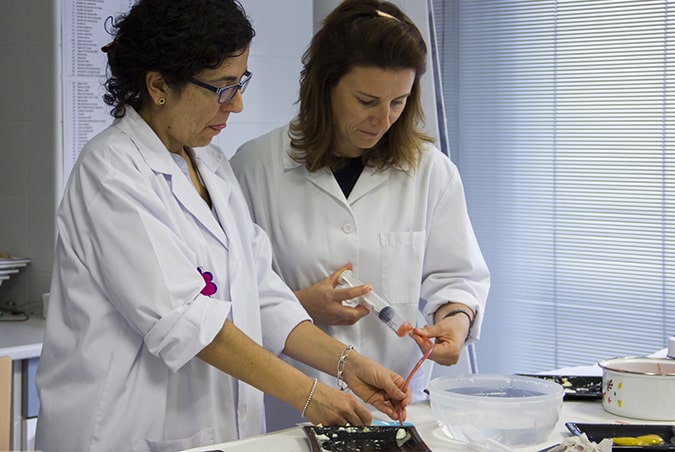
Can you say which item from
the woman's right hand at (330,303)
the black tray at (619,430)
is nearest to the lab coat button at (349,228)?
the woman's right hand at (330,303)

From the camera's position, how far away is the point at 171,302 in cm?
169

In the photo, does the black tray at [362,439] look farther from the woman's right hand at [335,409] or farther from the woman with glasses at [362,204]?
the woman with glasses at [362,204]

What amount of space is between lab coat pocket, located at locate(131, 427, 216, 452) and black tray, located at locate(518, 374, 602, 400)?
692 millimetres

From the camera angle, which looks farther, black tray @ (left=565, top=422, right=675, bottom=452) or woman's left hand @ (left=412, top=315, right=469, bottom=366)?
woman's left hand @ (left=412, top=315, right=469, bottom=366)

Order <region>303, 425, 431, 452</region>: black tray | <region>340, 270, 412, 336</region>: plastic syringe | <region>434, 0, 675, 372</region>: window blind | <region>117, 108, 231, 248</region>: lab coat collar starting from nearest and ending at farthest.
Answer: <region>303, 425, 431, 452</region>: black tray
<region>117, 108, 231, 248</region>: lab coat collar
<region>340, 270, 412, 336</region>: plastic syringe
<region>434, 0, 675, 372</region>: window blind

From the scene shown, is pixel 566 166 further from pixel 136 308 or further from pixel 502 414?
pixel 136 308

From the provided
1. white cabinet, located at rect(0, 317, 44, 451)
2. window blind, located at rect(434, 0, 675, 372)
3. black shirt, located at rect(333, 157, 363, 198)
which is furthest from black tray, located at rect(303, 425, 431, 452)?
window blind, located at rect(434, 0, 675, 372)

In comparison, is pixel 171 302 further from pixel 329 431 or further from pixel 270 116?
pixel 270 116

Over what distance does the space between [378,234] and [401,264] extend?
3.7 inches

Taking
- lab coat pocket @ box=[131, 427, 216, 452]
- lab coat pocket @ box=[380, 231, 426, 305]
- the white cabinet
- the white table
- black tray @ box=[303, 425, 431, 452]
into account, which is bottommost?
the white cabinet

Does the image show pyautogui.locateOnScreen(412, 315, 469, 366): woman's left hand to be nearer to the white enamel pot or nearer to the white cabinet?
the white enamel pot

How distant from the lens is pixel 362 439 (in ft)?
5.40

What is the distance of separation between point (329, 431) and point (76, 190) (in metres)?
0.68

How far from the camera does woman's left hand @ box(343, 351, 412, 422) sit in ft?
5.99
